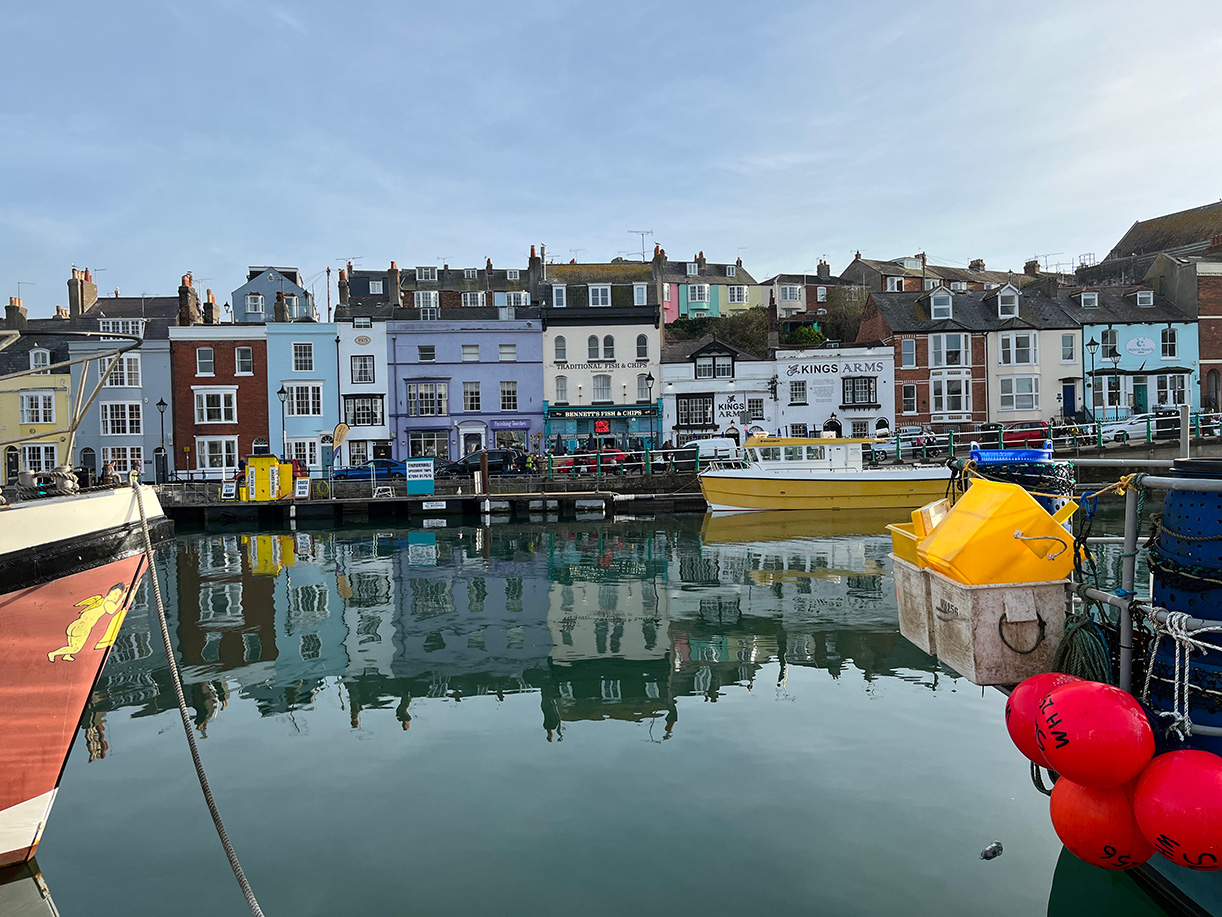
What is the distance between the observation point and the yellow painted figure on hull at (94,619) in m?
6.46

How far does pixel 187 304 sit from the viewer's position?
1750 inches

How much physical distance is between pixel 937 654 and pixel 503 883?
3.44 m

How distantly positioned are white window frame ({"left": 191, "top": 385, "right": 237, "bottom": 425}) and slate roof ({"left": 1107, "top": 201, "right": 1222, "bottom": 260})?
5468 cm

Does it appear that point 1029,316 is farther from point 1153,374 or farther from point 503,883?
point 503,883

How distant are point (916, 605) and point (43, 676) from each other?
6.28 metres

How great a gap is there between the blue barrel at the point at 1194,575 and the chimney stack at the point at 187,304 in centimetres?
4666

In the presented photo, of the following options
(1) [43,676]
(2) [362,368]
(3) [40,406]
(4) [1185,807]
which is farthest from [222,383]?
(4) [1185,807]

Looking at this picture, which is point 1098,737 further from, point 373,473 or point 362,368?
point 362,368

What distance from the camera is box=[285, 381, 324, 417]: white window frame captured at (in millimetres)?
43219

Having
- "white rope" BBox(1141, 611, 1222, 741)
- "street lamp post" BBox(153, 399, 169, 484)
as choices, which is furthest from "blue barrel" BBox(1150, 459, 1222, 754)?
"street lamp post" BBox(153, 399, 169, 484)

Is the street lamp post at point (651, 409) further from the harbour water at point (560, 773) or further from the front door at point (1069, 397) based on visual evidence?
the harbour water at point (560, 773)

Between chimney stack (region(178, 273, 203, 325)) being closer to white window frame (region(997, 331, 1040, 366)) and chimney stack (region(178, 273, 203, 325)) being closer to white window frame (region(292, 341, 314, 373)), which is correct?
white window frame (region(292, 341, 314, 373))

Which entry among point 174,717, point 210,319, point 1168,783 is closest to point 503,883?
point 1168,783

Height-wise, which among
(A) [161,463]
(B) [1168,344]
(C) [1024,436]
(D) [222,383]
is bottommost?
(A) [161,463]
